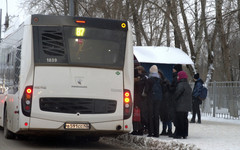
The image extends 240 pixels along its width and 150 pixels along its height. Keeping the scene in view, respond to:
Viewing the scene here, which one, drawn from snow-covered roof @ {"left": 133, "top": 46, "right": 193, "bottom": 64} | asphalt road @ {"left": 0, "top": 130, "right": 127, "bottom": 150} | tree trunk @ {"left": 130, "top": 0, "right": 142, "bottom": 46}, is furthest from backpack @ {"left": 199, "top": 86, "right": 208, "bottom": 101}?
tree trunk @ {"left": 130, "top": 0, "right": 142, "bottom": 46}

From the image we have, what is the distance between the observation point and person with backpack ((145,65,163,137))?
14.0m

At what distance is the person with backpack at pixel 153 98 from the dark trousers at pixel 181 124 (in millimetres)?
512

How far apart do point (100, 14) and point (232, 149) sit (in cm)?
2436

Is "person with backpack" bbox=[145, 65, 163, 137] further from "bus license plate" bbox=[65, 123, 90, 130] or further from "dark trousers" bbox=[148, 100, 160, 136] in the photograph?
"bus license plate" bbox=[65, 123, 90, 130]

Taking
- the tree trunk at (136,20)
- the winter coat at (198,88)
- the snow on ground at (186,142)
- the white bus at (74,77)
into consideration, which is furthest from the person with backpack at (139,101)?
the tree trunk at (136,20)

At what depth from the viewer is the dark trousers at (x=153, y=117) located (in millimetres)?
14073

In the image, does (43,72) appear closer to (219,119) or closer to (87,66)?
(87,66)

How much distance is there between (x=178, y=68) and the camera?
1464 cm

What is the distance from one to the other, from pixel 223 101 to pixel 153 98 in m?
10.3

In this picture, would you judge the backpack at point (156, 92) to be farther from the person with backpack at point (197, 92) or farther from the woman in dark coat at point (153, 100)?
the person with backpack at point (197, 92)

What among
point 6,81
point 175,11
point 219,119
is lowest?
point 219,119

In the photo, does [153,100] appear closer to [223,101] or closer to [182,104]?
[182,104]

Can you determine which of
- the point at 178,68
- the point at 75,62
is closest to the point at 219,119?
the point at 178,68

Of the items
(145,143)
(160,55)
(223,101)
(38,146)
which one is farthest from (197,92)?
(38,146)
